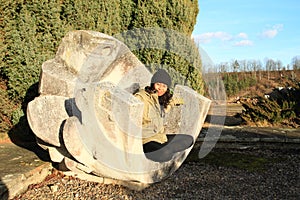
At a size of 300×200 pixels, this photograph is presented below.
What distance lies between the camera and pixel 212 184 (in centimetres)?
419

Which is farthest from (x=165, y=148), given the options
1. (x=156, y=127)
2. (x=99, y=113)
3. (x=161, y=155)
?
(x=99, y=113)

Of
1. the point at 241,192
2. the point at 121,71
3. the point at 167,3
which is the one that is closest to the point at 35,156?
the point at 121,71

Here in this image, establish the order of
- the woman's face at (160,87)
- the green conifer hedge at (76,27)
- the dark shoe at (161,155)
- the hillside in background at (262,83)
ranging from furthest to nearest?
1. the hillside in background at (262,83)
2. the green conifer hedge at (76,27)
3. the woman's face at (160,87)
4. the dark shoe at (161,155)

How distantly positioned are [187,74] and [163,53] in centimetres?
62

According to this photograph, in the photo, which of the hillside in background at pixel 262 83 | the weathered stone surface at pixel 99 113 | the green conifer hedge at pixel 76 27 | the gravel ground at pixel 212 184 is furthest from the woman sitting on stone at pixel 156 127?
the hillside in background at pixel 262 83

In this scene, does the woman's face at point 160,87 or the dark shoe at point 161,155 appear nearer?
the dark shoe at point 161,155

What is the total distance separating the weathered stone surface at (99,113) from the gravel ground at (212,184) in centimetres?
17

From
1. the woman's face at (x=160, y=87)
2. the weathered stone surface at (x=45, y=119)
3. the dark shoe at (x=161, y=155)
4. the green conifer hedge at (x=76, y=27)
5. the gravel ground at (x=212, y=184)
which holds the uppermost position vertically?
the green conifer hedge at (x=76, y=27)

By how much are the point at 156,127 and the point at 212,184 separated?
997 mm

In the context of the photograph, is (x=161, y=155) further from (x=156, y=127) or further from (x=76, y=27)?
(x=76, y=27)

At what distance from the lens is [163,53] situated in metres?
6.44

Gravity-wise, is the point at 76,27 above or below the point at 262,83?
above

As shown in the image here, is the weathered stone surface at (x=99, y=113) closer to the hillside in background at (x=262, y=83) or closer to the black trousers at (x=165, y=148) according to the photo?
the black trousers at (x=165, y=148)

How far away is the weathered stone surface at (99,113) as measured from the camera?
3.31m
